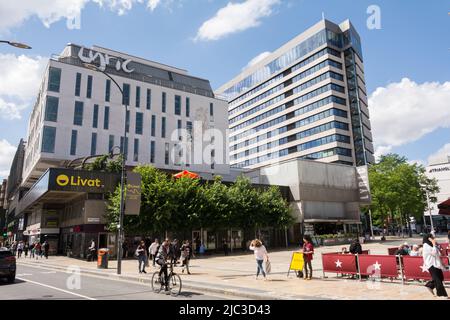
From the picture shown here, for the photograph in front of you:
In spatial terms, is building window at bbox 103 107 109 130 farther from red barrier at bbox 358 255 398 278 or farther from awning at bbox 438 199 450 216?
red barrier at bbox 358 255 398 278

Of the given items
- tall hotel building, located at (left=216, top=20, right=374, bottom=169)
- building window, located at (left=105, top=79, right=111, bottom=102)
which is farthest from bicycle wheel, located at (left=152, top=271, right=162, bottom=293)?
tall hotel building, located at (left=216, top=20, right=374, bottom=169)

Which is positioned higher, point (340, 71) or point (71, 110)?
point (340, 71)

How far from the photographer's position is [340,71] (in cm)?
8031

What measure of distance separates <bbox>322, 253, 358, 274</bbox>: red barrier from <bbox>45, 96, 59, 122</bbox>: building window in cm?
4956

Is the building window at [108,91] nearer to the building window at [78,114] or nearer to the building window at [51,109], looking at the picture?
the building window at [78,114]

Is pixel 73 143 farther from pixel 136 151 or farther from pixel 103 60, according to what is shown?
pixel 103 60

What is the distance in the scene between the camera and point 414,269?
11.7 metres

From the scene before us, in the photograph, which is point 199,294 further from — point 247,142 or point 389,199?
point 247,142

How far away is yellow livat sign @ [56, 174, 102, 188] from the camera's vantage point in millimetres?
30125

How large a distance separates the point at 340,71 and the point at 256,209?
55.8 metres

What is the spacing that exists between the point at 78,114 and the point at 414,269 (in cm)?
5379

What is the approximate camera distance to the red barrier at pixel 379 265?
1221 cm

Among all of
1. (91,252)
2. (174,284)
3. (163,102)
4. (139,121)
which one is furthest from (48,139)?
(174,284)
